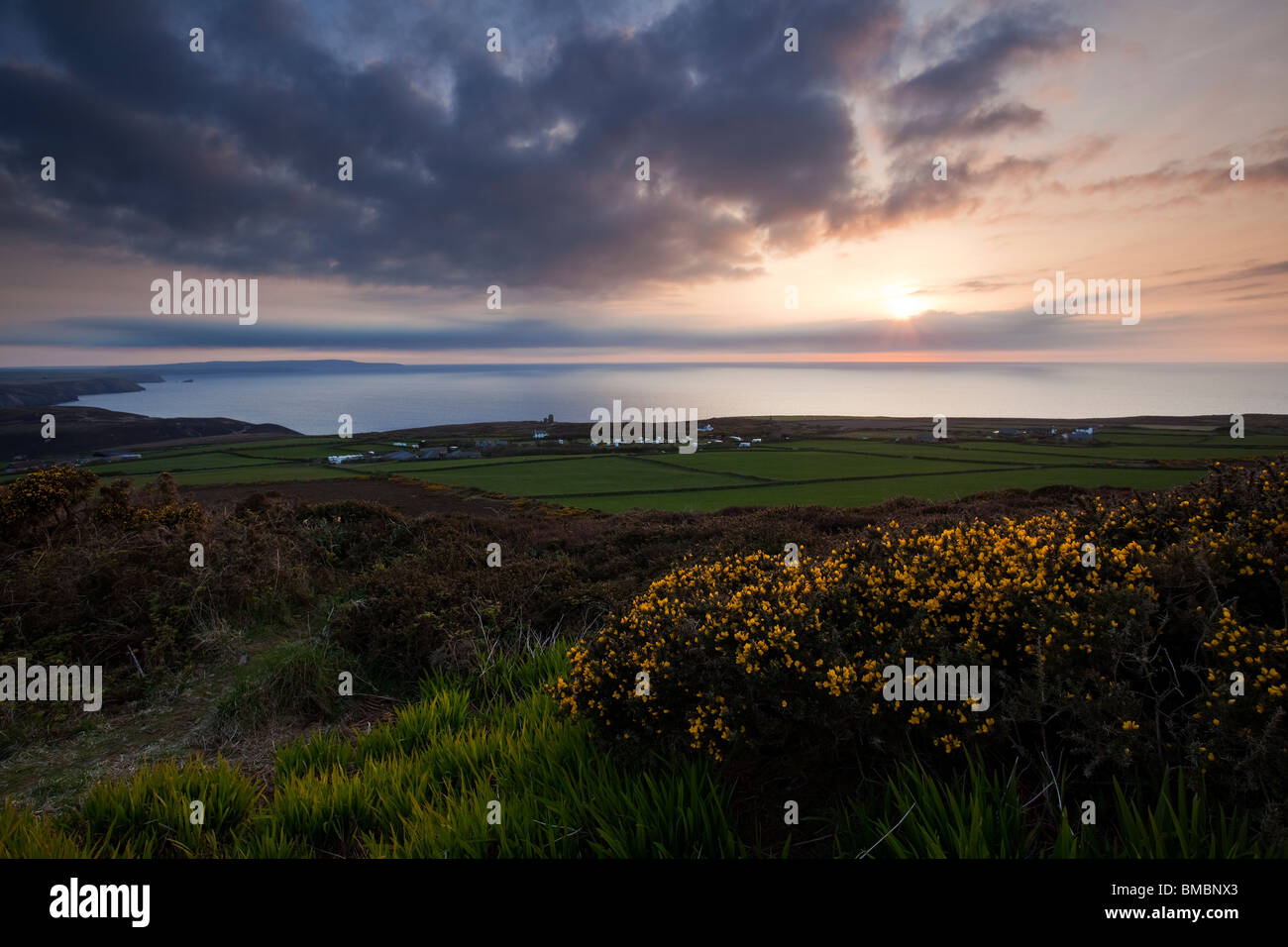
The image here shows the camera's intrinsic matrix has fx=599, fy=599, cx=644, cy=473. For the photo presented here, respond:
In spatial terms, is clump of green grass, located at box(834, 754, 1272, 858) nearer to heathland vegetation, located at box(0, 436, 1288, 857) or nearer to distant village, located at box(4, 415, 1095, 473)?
heathland vegetation, located at box(0, 436, 1288, 857)

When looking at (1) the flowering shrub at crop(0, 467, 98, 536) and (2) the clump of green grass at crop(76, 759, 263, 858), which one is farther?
(1) the flowering shrub at crop(0, 467, 98, 536)

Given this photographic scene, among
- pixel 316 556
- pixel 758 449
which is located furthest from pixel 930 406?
pixel 316 556

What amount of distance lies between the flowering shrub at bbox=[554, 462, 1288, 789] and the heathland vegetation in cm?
2

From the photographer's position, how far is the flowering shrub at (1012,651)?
136 inches

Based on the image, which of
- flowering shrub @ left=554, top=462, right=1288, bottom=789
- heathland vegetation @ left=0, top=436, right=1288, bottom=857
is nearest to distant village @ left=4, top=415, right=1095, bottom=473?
heathland vegetation @ left=0, top=436, right=1288, bottom=857

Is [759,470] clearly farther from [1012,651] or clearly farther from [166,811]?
[166,811]

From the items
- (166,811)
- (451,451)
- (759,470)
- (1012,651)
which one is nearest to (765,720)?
(1012,651)

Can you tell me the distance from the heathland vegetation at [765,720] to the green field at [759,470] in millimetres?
11401

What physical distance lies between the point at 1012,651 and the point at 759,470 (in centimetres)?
2777

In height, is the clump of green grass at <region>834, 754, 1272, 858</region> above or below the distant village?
below

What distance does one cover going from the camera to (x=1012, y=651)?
4270mm

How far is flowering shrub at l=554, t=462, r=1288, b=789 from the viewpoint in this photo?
3.46 metres
